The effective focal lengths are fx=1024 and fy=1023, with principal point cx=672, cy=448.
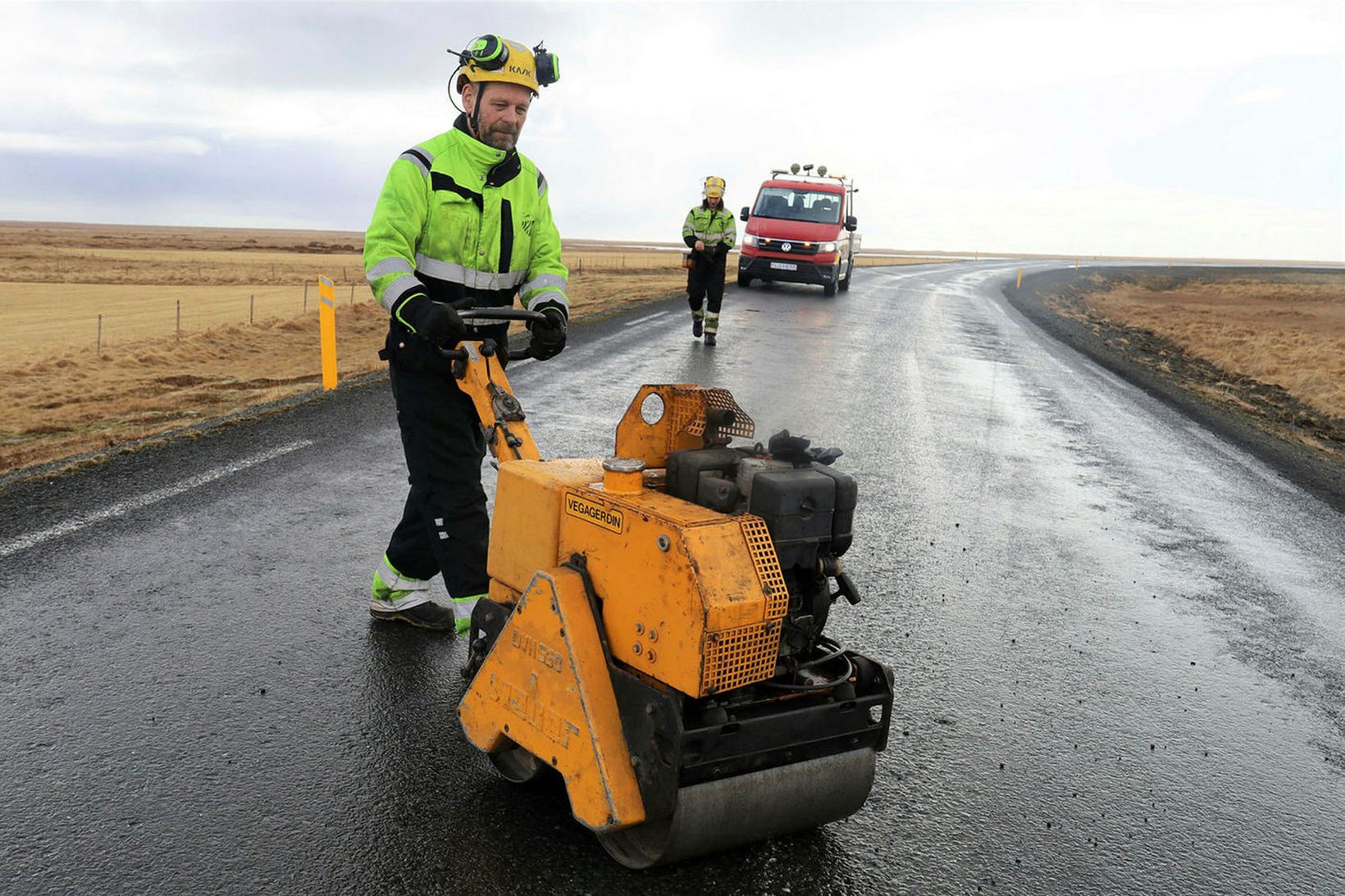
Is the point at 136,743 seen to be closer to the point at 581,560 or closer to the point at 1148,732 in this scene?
the point at 581,560

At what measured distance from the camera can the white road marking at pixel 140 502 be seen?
4.91m

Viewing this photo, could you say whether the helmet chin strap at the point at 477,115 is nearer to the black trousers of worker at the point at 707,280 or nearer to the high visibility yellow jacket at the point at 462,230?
the high visibility yellow jacket at the point at 462,230

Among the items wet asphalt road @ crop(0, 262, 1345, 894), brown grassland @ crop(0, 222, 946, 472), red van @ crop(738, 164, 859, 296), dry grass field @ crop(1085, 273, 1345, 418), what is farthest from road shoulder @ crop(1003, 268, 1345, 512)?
brown grassland @ crop(0, 222, 946, 472)

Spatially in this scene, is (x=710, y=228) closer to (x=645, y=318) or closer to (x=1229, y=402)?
(x=645, y=318)

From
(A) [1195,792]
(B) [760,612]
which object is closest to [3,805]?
(B) [760,612]

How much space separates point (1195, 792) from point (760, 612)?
1.90 m

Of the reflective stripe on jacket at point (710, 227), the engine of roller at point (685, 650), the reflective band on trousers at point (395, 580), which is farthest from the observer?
the reflective stripe on jacket at point (710, 227)

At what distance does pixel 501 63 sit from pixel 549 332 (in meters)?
0.95

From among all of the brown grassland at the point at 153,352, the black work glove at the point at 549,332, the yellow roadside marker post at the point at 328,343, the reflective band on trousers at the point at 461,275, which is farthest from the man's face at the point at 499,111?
the yellow roadside marker post at the point at 328,343

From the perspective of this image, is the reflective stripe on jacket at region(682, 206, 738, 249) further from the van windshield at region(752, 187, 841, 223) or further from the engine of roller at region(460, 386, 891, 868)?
the engine of roller at region(460, 386, 891, 868)

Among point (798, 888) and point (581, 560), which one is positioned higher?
point (581, 560)

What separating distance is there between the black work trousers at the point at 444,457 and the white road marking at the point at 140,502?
2.28 metres

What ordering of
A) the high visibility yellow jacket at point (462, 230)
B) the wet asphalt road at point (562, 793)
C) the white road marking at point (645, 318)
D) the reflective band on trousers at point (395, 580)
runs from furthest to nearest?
the white road marking at point (645, 318) → the reflective band on trousers at point (395, 580) → the high visibility yellow jacket at point (462, 230) → the wet asphalt road at point (562, 793)

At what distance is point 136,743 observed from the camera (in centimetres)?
323
